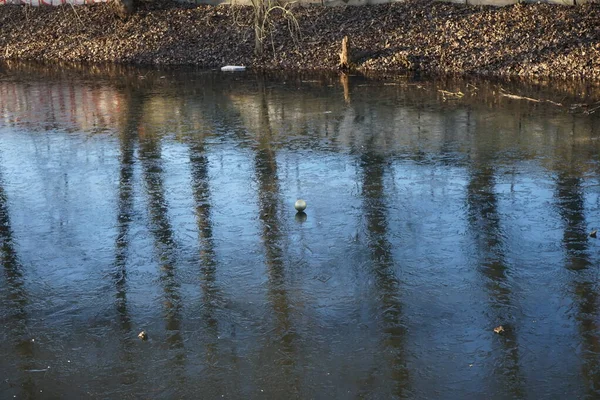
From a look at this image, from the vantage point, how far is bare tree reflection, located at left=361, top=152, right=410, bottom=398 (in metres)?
6.66

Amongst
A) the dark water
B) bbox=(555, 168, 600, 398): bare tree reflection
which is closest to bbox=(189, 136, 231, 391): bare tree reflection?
the dark water

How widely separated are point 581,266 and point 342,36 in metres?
18.6

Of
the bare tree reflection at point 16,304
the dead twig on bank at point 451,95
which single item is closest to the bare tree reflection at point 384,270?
the bare tree reflection at point 16,304

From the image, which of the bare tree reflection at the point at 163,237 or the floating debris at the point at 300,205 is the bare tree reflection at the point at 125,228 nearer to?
the bare tree reflection at the point at 163,237

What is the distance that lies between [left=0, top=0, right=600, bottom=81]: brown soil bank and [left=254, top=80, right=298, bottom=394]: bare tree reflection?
9062 mm

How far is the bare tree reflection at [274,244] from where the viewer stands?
23.4 ft

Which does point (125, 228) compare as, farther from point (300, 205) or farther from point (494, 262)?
point (494, 262)

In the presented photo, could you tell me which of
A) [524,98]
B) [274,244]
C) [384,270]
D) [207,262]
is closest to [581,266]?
[384,270]

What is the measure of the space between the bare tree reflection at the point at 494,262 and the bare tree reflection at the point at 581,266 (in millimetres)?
577

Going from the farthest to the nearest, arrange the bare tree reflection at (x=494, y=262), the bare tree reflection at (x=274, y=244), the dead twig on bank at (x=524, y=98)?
the dead twig on bank at (x=524, y=98) < the bare tree reflection at (x=274, y=244) < the bare tree reflection at (x=494, y=262)

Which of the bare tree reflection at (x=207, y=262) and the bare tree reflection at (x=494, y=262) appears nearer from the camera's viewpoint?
the bare tree reflection at (x=494, y=262)

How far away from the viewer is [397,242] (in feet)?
30.9

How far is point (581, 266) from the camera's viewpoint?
8.53m

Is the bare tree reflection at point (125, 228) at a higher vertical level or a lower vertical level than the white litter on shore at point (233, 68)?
lower
